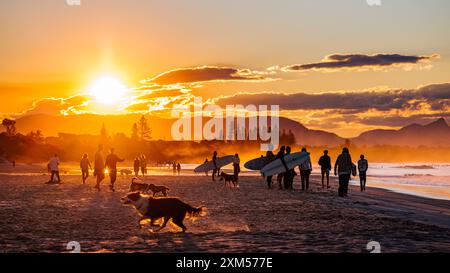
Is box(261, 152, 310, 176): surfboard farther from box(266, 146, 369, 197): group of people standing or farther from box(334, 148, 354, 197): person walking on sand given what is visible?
box(334, 148, 354, 197): person walking on sand

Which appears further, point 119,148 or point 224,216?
point 119,148

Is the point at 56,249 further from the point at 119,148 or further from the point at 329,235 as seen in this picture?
the point at 119,148

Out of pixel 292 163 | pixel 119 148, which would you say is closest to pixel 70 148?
pixel 119 148

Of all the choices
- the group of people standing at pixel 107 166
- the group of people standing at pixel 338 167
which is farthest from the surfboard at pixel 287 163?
the group of people standing at pixel 107 166

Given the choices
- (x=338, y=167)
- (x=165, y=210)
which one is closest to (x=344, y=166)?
(x=338, y=167)

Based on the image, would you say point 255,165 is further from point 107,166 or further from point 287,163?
point 107,166

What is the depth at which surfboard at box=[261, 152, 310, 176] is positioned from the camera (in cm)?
2744

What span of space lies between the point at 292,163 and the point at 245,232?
15317 mm

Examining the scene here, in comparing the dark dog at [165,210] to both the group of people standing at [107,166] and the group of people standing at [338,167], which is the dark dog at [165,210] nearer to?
the group of people standing at [338,167]

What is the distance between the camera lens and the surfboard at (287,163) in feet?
90.0

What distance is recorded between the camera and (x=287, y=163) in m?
27.8

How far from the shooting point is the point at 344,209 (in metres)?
18.5

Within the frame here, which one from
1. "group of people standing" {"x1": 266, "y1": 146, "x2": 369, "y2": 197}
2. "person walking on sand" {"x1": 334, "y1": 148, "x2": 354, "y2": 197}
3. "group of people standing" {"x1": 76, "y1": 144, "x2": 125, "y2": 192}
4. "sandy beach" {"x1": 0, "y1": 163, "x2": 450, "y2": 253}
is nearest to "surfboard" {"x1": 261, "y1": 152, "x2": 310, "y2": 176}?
"group of people standing" {"x1": 266, "y1": 146, "x2": 369, "y2": 197}

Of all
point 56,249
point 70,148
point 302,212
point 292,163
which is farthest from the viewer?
point 70,148
